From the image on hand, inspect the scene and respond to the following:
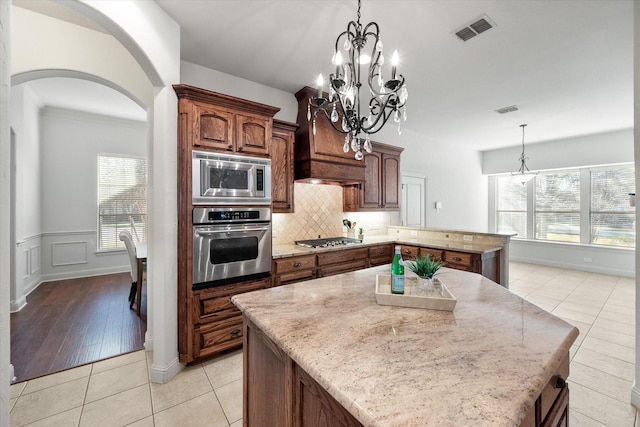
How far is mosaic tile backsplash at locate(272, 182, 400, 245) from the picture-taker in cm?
367

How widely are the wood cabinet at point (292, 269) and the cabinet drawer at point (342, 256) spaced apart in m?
0.14

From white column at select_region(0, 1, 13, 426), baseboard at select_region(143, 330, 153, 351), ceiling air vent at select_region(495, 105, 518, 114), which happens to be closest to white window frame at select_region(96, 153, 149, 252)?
baseboard at select_region(143, 330, 153, 351)

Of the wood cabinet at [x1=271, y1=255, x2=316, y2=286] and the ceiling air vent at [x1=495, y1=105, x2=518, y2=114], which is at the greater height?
the ceiling air vent at [x1=495, y1=105, x2=518, y2=114]

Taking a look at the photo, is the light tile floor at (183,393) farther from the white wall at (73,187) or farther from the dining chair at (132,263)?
the white wall at (73,187)

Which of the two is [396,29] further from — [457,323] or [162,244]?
[162,244]

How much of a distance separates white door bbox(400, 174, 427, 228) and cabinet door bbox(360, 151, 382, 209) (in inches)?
44.4

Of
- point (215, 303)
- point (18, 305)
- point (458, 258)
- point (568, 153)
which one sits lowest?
point (18, 305)

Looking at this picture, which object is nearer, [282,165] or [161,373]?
[161,373]

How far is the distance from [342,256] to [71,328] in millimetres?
3225

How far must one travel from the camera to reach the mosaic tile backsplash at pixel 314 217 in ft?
12.0

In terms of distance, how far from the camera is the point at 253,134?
105 inches

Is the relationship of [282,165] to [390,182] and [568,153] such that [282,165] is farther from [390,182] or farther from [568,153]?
[568,153]

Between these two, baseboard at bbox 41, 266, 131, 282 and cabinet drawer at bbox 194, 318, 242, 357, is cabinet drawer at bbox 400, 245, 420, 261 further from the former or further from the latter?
baseboard at bbox 41, 266, 131, 282

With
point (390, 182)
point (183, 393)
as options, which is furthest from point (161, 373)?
point (390, 182)
